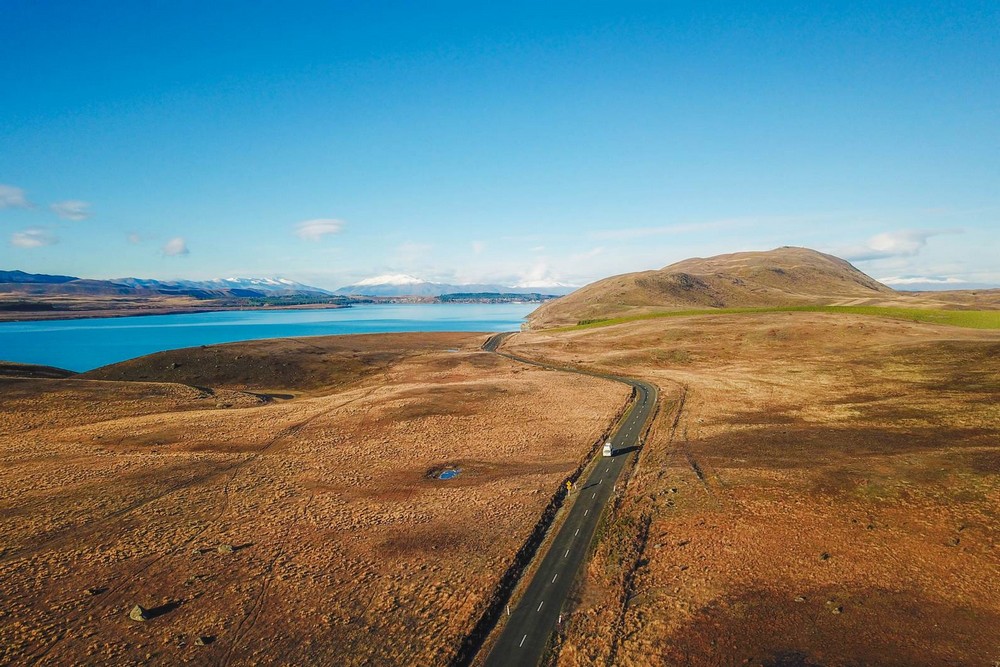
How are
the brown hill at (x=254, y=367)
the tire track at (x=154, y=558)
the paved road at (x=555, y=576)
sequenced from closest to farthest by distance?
the paved road at (x=555, y=576) → the tire track at (x=154, y=558) → the brown hill at (x=254, y=367)

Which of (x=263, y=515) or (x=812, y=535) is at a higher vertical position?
(x=812, y=535)

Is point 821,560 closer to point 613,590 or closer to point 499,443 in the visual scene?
point 613,590

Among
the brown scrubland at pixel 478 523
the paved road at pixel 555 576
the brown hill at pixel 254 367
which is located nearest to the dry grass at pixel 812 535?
the brown scrubland at pixel 478 523

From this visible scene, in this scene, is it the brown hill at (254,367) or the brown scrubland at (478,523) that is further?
the brown hill at (254,367)

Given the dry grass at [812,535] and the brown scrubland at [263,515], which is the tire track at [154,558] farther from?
the dry grass at [812,535]

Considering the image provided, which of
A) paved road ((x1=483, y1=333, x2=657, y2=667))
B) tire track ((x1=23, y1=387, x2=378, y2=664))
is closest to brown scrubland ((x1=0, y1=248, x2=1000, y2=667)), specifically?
tire track ((x1=23, y1=387, x2=378, y2=664))

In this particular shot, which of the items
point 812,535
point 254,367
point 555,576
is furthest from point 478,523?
point 254,367

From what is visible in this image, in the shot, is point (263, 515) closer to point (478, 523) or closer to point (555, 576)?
point (478, 523)
